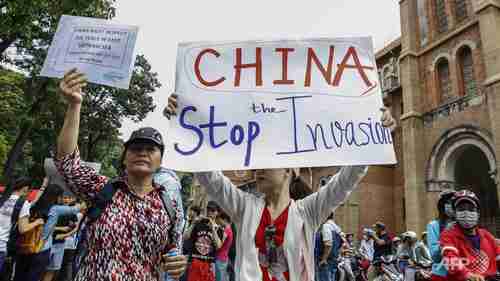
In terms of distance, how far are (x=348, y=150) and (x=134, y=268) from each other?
57.9 inches

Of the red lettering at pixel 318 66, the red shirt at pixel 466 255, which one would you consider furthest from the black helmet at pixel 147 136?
the red shirt at pixel 466 255

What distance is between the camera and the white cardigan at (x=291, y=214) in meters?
2.21

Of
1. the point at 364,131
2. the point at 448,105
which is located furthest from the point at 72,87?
the point at 448,105

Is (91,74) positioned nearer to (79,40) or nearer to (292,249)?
(79,40)

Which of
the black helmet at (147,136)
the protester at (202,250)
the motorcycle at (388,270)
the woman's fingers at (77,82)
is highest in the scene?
the woman's fingers at (77,82)

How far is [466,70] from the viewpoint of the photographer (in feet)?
57.0

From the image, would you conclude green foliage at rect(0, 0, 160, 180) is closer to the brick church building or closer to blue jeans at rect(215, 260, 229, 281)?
blue jeans at rect(215, 260, 229, 281)

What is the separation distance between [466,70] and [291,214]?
18.0m

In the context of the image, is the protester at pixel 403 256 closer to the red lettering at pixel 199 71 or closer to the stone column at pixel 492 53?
the stone column at pixel 492 53

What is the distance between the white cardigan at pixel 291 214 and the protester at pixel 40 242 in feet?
12.4

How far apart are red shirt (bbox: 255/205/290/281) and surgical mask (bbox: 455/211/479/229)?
2107 millimetres

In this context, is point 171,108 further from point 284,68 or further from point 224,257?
point 224,257

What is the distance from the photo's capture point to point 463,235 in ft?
11.7

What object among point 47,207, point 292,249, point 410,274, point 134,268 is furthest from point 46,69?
point 410,274
